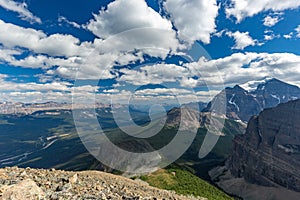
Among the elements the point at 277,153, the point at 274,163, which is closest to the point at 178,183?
the point at 274,163

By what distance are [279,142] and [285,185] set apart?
3280cm

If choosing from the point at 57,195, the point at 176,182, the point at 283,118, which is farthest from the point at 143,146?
the point at 57,195

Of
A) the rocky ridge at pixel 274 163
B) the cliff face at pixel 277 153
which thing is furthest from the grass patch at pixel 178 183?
the cliff face at pixel 277 153

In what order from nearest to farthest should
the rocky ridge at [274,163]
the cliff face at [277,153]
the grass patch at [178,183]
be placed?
the grass patch at [178,183] → the rocky ridge at [274,163] → the cliff face at [277,153]

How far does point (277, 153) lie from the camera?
168 metres

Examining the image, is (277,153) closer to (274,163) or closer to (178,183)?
(274,163)

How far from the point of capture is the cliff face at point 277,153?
508 feet

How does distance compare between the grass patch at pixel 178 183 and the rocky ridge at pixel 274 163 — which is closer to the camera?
the grass patch at pixel 178 183

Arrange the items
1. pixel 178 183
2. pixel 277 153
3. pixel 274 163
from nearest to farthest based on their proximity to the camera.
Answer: pixel 178 183, pixel 274 163, pixel 277 153

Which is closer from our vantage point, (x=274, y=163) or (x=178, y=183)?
(x=178, y=183)

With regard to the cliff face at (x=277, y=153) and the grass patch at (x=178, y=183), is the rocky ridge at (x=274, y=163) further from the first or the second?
the grass patch at (x=178, y=183)

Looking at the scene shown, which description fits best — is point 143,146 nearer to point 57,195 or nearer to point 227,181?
point 227,181

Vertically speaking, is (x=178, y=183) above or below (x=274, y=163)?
below

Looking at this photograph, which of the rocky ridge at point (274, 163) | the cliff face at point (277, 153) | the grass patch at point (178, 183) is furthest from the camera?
the cliff face at point (277, 153)
